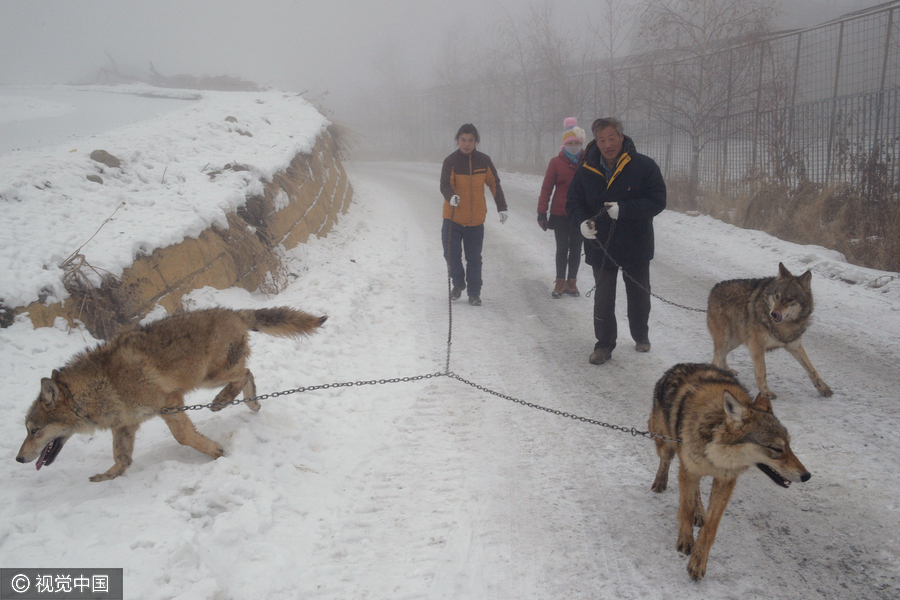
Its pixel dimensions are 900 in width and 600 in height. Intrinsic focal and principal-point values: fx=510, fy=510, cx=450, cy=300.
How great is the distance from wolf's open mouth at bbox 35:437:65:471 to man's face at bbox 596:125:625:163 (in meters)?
5.27

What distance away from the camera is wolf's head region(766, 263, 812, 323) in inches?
178

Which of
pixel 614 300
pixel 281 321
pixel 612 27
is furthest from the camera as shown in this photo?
pixel 612 27

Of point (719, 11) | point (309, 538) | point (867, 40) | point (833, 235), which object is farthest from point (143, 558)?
point (719, 11)

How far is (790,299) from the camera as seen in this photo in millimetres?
4543

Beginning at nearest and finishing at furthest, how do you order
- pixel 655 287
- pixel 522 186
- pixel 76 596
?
pixel 76 596 → pixel 655 287 → pixel 522 186

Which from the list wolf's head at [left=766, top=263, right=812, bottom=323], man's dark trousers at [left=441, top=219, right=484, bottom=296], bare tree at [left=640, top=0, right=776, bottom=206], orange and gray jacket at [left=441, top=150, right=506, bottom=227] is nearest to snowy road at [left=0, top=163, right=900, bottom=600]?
wolf's head at [left=766, top=263, right=812, bottom=323]

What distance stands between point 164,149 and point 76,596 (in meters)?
8.65

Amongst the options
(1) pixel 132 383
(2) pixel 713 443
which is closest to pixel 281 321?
(1) pixel 132 383

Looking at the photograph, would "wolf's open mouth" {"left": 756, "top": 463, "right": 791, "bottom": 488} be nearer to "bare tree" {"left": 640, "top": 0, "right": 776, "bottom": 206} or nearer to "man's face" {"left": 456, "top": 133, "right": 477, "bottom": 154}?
"man's face" {"left": 456, "top": 133, "right": 477, "bottom": 154}

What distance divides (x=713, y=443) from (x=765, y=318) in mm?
2525

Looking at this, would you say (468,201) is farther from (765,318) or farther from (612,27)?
(612,27)

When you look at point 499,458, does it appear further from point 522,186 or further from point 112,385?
point 522,186

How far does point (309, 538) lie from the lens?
323cm

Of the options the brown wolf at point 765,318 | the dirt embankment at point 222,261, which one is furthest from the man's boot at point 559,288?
the dirt embankment at point 222,261
